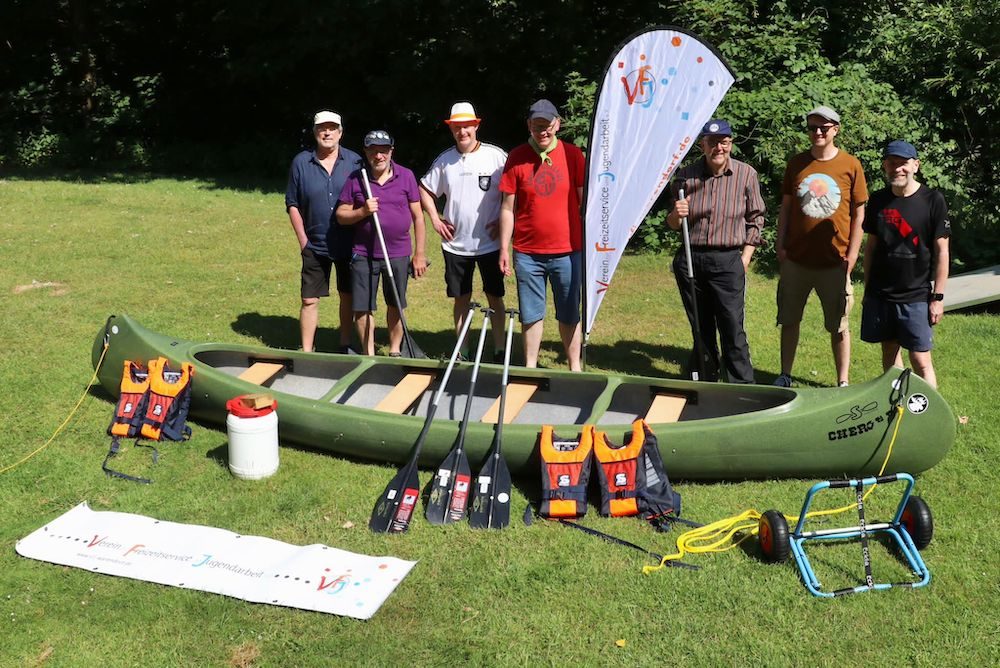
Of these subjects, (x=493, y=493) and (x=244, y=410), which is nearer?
(x=493, y=493)

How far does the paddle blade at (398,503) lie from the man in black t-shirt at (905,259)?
10.7ft

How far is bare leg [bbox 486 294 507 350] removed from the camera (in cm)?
775

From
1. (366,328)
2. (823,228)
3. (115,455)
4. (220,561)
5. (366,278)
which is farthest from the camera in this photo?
(366,328)

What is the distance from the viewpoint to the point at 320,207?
7.43 meters

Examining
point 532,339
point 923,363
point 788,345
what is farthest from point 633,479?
point 788,345

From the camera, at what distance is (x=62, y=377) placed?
759 cm

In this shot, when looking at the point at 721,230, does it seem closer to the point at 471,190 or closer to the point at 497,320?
the point at 471,190

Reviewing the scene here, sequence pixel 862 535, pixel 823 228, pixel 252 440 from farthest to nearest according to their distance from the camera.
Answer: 1. pixel 823 228
2. pixel 252 440
3. pixel 862 535

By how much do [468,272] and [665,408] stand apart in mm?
2179

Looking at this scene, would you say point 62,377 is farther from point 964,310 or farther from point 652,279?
point 964,310

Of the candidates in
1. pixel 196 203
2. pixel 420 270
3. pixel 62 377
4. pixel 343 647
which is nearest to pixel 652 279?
pixel 420 270

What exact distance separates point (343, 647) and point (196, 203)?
13158mm

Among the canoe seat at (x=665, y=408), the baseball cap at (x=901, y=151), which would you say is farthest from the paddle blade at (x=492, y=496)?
the baseball cap at (x=901, y=151)

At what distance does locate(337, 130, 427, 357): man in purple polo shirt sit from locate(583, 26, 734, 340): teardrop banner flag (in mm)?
1510
